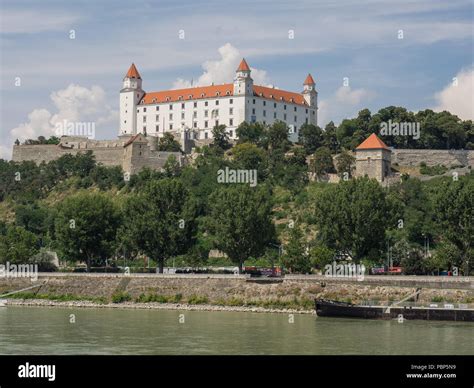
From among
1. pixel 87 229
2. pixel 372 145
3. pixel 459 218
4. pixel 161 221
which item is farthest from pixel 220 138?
pixel 459 218

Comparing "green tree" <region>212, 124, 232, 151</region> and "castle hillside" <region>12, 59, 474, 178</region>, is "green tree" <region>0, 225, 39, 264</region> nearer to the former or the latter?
"castle hillside" <region>12, 59, 474, 178</region>

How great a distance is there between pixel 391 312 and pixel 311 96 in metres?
72.0

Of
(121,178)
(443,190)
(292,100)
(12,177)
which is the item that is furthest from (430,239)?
(12,177)

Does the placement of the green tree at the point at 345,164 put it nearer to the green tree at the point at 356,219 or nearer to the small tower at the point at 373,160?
the small tower at the point at 373,160

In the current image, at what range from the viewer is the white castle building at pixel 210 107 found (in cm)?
11462

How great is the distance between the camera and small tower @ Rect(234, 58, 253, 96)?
11412 cm

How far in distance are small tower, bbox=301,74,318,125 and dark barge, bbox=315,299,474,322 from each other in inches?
2733

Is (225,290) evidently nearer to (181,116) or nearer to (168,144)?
(168,144)

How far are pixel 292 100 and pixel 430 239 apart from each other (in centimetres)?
4618

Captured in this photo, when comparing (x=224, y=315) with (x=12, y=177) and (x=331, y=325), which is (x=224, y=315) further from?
(x=12, y=177)

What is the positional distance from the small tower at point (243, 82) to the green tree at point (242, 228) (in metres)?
46.5

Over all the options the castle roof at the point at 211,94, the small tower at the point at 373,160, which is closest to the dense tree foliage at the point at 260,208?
the small tower at the point at 373,160

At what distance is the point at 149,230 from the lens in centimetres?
6906
